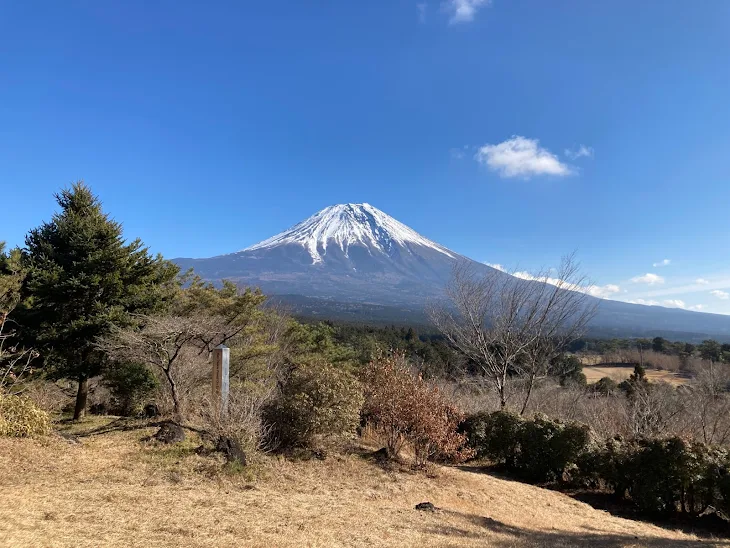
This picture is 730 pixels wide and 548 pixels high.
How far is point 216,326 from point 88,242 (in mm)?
3998

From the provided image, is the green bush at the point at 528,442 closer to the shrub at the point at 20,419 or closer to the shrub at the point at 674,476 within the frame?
the shrub at the point at 674,476

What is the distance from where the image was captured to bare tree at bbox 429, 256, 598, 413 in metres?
15.3

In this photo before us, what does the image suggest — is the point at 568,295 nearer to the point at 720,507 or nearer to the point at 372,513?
the point at 720,507

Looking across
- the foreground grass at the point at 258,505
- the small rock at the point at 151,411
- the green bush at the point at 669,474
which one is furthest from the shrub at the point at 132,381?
the green bush at the point at 669,474

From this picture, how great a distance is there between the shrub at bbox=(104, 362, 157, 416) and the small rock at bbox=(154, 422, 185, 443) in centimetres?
241

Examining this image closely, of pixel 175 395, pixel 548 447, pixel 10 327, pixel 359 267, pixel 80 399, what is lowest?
pixel 548 447

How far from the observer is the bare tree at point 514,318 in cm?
1527

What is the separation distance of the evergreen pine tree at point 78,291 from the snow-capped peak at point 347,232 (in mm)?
124545

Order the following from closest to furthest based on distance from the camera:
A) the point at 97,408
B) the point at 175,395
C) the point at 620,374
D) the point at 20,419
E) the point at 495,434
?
the point at 20,419
the point at 175,395
the point at 495,434
the point at 97,408
the point at 620,374

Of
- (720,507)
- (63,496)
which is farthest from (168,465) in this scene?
(720,507)

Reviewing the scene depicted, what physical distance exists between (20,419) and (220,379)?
11.8 feet

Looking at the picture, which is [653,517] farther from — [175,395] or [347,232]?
[347,232]

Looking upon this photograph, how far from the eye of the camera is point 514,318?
609 inches

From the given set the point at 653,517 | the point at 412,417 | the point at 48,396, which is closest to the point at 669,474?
the point at 653,517
